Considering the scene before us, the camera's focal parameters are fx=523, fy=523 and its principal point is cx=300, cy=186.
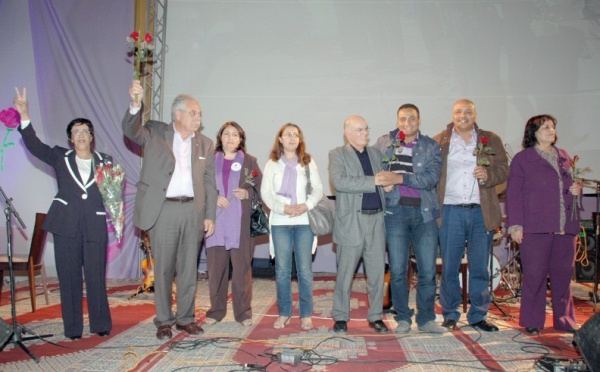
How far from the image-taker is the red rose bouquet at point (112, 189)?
14.4 ft

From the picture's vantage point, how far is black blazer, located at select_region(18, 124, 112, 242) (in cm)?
421

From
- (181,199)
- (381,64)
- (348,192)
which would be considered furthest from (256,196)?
(381,64)

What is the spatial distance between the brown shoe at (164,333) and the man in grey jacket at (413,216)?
1.87 metres

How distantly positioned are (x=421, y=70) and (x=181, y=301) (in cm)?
552

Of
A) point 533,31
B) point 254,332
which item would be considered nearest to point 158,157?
point 254,332

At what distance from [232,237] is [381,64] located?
15.2 ft

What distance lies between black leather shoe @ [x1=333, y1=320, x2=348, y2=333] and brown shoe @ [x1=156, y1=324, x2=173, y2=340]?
1.35m

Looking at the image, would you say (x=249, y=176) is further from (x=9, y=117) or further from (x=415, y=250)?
(x=9, y=117)

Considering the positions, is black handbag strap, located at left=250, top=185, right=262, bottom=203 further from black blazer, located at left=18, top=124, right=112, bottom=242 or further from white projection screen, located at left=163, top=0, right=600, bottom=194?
white projection screen, located at left=163, top=0, right=600, bottom=194

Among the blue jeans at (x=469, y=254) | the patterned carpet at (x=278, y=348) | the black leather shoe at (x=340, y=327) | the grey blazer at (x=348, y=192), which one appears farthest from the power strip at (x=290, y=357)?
the blue jeans at (x=469, y=254)

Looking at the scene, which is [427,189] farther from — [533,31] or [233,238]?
[533,31]

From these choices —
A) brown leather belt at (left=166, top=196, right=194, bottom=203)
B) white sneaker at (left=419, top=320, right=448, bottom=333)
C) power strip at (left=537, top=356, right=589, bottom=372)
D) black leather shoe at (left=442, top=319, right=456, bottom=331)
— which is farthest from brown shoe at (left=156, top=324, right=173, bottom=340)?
power strip at (left=537, top=356, right=589, bottom=372)

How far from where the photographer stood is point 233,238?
4.72 m

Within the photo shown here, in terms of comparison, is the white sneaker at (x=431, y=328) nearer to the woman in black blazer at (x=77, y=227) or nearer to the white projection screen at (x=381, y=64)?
the woman in black blazer at (x=77, y=227)
